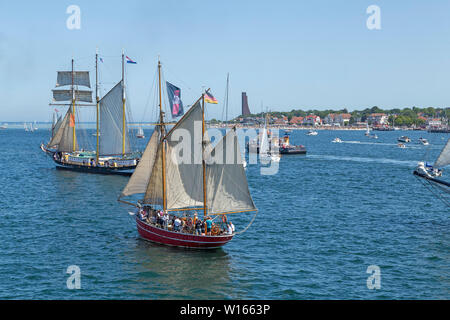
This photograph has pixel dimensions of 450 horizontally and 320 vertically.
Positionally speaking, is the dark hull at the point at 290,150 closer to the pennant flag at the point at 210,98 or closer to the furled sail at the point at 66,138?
the furled sail at the point at 66,138

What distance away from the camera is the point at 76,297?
2825cm

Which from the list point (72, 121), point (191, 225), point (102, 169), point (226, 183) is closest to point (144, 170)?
point (191, 225)

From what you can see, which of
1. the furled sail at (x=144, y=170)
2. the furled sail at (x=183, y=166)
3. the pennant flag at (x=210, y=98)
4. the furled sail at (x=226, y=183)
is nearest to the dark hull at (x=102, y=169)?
the furled sail at (x=144, y=170)

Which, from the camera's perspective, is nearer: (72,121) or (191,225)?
(191,225)

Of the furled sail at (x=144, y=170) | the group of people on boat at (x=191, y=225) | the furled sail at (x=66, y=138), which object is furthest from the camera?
the furled sail at (x=66, y=138)

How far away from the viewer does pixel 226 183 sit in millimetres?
37750

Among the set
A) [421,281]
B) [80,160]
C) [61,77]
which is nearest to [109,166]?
[80,160]

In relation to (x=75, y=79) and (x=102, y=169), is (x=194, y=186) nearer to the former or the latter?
(x=102, y=169)

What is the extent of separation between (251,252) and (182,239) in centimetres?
539

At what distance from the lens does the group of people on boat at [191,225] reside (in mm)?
36719

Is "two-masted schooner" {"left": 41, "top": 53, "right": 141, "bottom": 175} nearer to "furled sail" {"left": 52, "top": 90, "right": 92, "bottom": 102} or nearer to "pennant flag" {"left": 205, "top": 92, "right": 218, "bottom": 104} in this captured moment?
"furled sail" {"left": 52, "top": 90, "right": 92, "bottom": 102}

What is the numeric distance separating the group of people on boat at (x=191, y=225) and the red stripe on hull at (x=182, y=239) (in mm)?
385
